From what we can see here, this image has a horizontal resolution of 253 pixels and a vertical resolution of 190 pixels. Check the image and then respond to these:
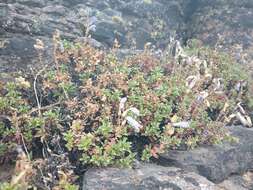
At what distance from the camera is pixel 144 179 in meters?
5.05

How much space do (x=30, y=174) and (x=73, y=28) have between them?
4.51 metres

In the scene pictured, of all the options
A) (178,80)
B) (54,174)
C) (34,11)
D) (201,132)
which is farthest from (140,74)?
(34,11)

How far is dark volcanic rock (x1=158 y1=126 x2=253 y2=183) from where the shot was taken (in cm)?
577

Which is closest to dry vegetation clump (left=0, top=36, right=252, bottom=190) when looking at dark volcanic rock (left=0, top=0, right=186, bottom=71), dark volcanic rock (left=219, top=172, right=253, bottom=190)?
dark volcanic rock (left=219, top=172, right=253, bottom=190)

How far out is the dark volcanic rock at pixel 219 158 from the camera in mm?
5772

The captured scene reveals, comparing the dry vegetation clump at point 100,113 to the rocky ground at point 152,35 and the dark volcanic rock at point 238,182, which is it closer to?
the rocky ground at point 152,35

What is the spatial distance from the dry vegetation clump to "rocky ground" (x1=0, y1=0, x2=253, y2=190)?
259 mm

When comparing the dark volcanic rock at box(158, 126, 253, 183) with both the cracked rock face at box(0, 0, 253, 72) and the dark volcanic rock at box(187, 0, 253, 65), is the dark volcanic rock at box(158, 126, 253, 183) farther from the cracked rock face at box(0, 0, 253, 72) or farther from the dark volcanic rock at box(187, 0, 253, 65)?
the dark volcanic rock at box(187, 0, 253, 65)

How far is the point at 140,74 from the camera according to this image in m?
6.69

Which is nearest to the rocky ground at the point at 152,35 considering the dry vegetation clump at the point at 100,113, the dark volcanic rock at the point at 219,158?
the dark volcanic rock at the point at 219,158

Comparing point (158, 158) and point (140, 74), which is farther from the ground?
point (140, 74)

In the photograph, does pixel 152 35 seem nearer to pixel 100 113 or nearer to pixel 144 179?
pixel 100 113

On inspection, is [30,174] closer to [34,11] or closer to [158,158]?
[158,158]

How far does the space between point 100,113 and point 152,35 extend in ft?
14.3
